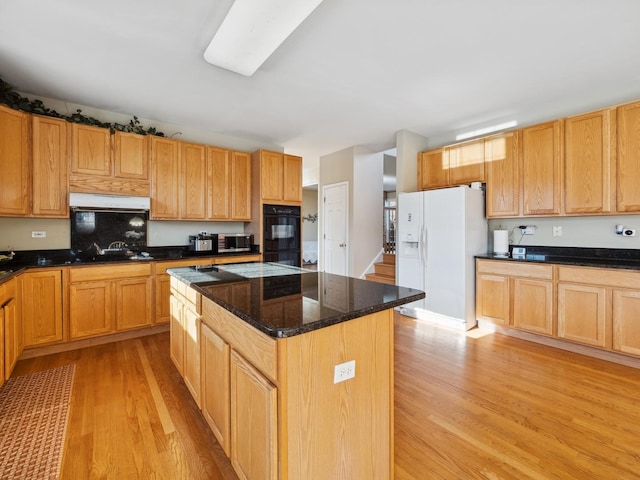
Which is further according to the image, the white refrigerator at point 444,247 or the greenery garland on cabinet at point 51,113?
the white refrigerator at point 444,247

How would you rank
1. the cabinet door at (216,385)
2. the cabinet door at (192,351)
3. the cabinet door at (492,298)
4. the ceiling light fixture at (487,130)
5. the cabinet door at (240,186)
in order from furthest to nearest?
the cabinet door at (240,186)
the ceiling light fixture at (487,130)
the cabinet door at (492,298)
the cabinet door at (192,351)
the cabinet door at (216,385)

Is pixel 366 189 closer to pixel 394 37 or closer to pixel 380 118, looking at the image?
pixel 380 118

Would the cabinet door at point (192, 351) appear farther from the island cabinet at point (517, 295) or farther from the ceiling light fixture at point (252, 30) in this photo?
the island cabinet at point (517, 295)

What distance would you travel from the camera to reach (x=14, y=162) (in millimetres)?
2812

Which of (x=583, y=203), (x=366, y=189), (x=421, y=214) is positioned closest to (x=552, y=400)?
(x=583, y=203)

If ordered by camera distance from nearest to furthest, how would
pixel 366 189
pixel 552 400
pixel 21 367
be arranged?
pixel 552 400 < pixel 21 367 < pixel 366 189

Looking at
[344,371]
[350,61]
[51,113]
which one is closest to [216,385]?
[344,371]

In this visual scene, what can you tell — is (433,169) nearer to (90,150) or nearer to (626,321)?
(626,321)

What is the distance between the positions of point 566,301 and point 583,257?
693 millimetres

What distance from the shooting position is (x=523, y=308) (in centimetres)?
328

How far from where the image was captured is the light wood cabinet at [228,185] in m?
4.16

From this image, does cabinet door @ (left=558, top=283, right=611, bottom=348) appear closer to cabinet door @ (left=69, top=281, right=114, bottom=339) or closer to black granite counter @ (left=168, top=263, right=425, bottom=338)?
black granite counter @ (left=168, top=263, right=425, bottom=338)

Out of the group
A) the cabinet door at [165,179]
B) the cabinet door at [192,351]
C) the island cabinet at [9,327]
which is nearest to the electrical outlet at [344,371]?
the cabinet door at [192,351]

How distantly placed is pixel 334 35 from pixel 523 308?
334 centimetres
